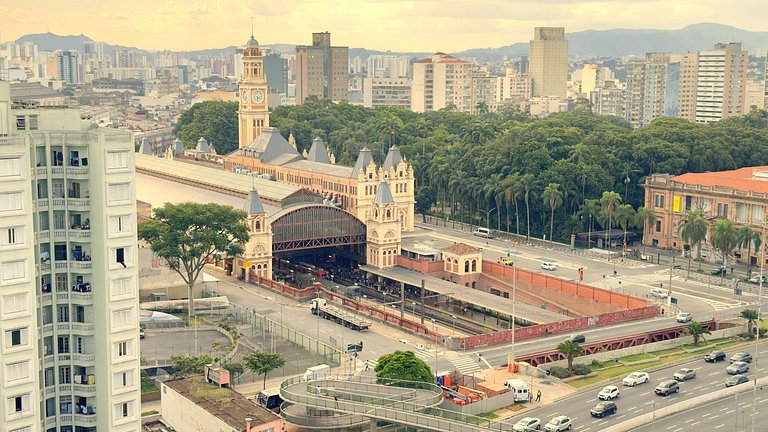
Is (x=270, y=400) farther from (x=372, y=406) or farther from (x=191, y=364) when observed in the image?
(x=372, y=406)

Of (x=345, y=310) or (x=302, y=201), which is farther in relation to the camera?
(x=302, y=201)

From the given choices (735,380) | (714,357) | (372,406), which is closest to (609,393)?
(735,380)

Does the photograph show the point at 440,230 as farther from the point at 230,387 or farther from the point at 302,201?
the point at 230,387

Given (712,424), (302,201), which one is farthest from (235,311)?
(712,424)

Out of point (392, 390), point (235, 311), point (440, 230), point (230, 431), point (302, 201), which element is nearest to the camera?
point (230, 431)

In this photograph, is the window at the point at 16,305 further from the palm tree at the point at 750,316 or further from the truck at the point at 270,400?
the palm tree at the point at 750,316
